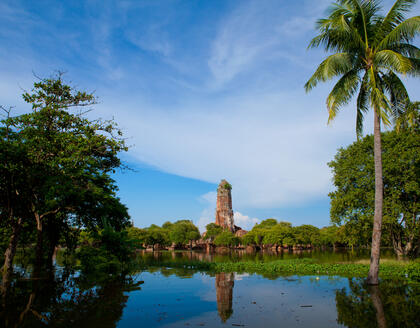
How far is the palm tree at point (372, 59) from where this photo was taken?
1305 cm

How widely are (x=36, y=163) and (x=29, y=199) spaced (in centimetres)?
300

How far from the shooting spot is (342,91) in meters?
14.9

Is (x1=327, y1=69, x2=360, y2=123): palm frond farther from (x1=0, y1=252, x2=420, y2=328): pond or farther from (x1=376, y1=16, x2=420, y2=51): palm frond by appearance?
(x1=0, y1=252, x2=420, y2=328): pond

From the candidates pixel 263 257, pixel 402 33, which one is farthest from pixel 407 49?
pixel 263 257

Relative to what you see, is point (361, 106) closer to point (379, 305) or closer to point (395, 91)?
point (395, 91)

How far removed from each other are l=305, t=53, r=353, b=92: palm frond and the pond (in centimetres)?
1017

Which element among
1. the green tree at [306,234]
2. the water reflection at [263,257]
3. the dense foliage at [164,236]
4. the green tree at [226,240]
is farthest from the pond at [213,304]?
the green tree at [226,240]

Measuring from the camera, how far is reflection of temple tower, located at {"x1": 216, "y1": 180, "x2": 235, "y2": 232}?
135m

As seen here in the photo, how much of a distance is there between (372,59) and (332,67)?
185 centimetres

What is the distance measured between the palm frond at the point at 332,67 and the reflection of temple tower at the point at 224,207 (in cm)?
12045

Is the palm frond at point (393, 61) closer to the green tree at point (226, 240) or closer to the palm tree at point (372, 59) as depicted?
the palm tree at point (372, 59)

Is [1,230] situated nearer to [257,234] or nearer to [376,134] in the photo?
[376,134]

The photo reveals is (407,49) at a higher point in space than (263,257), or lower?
higher

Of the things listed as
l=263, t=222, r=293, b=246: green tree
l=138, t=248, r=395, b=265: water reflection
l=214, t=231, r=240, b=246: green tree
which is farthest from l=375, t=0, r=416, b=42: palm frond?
l=214, t=231, r=240, b=246: green tree
